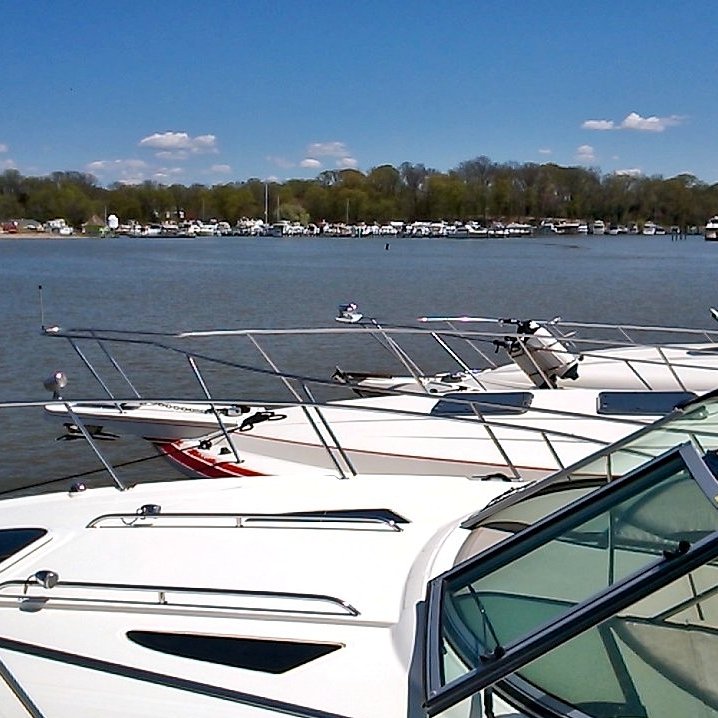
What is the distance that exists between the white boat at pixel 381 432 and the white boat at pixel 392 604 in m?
2.77

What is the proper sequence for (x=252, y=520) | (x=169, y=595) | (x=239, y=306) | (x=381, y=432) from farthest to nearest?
(x=239, y=306) → (x=381, y=432) → (x=252, y=520) → (x=169, y=595)

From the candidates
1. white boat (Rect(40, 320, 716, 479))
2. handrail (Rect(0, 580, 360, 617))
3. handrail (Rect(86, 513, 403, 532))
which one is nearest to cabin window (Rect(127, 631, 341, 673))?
handrail (Rect(0, 580, 360, 617))

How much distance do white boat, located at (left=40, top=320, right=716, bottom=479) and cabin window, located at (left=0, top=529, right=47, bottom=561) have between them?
2576 millimetres

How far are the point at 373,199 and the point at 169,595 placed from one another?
136 meters

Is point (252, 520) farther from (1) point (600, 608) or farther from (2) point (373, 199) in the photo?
(2) point (373, 199)

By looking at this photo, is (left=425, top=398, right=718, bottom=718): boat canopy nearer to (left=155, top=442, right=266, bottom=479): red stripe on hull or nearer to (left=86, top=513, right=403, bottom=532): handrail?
(left=86, top=513, right=403, bottom=532): handrail

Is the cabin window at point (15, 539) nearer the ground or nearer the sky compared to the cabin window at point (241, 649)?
nearer the ground

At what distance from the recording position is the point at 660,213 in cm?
11650

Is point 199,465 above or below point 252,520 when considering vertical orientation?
below

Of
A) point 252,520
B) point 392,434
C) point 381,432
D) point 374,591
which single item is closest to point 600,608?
point 374,591

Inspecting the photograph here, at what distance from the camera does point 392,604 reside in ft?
9.57

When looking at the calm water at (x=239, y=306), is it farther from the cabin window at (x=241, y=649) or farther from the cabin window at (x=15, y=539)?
the cabin window at (x=241, y=649)

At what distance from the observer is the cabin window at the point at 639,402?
7.39 meters

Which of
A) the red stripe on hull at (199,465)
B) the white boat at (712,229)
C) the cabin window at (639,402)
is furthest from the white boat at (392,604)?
the white boat at (712,229)
